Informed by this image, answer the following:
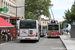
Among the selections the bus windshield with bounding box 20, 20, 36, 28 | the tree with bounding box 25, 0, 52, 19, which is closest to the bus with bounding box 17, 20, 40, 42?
the bus windshield with bounding box 20, 20, 36, 28

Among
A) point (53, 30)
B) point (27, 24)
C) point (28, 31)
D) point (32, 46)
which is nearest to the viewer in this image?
point (32, 46)

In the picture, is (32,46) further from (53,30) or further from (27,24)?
(53,30)

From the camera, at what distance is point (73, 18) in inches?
2169

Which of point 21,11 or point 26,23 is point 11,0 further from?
point 26,23

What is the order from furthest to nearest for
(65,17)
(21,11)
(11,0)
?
(65,17), (21,11), (11,0)

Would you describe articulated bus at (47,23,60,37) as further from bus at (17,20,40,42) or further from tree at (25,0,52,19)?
tree at (25,0,52,19)

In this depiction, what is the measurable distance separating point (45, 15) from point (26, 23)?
36.8 metres

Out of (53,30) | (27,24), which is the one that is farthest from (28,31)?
(53,30)

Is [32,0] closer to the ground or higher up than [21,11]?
higher up

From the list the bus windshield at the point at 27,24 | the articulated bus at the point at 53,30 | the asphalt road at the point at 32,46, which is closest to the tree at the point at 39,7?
the articulated bus at the point at 53,30

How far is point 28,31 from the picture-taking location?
2172 centimetres

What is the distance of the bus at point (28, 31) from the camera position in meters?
21.6

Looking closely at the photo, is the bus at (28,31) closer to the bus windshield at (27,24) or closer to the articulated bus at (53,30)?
the bus windshield at (27,24)

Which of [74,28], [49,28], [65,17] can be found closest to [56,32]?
[49,28]
